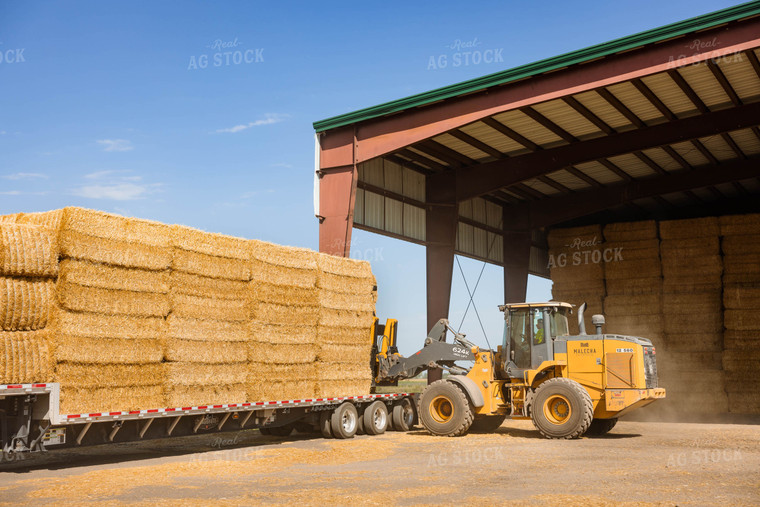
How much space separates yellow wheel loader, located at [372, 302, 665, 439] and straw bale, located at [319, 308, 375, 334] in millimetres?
1288

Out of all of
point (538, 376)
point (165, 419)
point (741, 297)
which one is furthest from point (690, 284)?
point (165, 419)

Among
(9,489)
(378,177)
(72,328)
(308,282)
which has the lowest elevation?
(9,489)

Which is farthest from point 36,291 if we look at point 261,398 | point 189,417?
point 261,398

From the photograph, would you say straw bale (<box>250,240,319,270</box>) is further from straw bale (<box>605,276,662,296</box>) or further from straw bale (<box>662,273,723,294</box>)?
straw bale (<box>662,273,723,294</box>)

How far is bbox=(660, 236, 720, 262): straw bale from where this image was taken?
26.0 metres

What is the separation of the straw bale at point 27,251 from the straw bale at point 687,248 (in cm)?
2092

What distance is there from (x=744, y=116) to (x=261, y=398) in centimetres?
1596

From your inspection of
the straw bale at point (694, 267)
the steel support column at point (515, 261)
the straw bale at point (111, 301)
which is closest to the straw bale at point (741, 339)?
the straw bale at point (694, 267)

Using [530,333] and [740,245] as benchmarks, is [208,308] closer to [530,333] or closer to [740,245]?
[530,333]

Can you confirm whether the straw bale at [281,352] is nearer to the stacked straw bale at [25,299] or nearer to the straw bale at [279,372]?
the straw bale at [279,372]

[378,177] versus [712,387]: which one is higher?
[378,177]

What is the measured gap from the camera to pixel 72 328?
38.7 ft

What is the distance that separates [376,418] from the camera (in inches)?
736

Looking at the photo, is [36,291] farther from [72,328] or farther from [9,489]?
[9,489]
